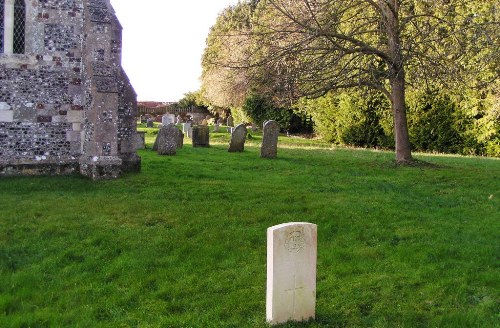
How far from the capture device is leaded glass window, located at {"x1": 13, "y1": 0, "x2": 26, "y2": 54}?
11.2 m

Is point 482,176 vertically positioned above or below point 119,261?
above

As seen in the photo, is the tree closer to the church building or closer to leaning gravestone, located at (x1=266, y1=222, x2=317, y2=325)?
the church building

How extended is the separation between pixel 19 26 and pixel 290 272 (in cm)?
944

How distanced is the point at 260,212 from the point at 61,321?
431 cm

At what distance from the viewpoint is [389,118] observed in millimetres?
23188

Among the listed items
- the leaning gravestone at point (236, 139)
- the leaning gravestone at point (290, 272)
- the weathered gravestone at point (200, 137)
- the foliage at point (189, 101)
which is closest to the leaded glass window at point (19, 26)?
the leaning gravestone at point (236, 139)

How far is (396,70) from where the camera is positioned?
553 inches

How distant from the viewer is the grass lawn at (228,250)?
5.18 metres

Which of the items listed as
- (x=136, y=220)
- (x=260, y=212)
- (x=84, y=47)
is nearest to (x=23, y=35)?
(x=84, y=47)

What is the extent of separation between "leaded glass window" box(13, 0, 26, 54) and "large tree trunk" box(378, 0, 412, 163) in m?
9.01

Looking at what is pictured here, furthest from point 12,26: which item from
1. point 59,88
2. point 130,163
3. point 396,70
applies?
point 396,70

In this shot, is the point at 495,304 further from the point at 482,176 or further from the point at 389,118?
the point at 389,118

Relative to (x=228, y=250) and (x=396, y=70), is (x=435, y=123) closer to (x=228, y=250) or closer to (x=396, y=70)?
(x=396, y=70)

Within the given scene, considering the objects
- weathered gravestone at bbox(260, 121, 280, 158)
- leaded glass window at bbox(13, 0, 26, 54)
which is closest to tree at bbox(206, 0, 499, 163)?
weathered gravestone at bbox(260, 121, 280, 158)
